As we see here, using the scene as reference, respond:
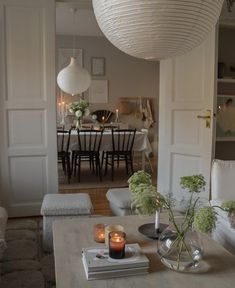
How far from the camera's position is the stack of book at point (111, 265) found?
1509 mm

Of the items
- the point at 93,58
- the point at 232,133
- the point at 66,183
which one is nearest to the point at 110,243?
the point at 232,133

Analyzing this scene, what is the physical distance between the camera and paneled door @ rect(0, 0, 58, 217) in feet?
11.9

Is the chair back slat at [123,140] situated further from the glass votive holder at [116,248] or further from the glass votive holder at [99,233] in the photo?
the glass votive holder at [116,248]

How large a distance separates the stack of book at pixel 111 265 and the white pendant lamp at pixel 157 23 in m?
0.99

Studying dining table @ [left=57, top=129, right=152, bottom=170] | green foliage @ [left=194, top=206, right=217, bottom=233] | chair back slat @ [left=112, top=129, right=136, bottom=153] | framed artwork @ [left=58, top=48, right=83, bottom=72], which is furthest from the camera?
framed artwork @ [left=58, top=48, right=83, bottom=72]

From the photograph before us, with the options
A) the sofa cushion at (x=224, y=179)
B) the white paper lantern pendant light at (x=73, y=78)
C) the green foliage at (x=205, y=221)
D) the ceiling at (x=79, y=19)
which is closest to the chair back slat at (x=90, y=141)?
the white paper lantern pendant light at (x=73, y=78)

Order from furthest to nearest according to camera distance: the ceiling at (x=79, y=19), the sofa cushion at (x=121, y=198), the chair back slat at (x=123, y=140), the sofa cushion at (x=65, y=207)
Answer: the chair back slat at (x=123, y=140) → the ceiling at (x=79, y=19) → the sofa cushion at (x=121, y=198) → the sofa cushion at (x=65, y=207)

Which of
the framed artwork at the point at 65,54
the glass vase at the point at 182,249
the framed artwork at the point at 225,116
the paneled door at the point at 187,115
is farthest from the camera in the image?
the framed artwork at the point at 65,54

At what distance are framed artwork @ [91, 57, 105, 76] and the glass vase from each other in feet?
21.5

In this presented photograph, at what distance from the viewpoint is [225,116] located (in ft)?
13.4

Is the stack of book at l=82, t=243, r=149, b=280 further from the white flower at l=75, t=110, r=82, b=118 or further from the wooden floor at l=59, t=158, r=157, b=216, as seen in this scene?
the white flower at l=75, t=110, r=82, b=118

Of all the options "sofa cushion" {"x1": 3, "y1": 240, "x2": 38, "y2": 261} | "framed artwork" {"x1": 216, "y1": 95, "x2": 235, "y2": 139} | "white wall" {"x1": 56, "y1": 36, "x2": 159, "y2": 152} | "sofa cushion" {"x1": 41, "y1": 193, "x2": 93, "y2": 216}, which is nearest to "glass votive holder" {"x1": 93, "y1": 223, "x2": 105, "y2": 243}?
"sofa cushion" {"x1": 41, "y1": 193, "x2": 93, "y2": 216}

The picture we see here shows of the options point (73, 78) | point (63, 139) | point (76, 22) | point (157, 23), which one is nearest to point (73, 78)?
point (73, 78)

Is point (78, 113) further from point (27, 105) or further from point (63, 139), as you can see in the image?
point (27, 105)
